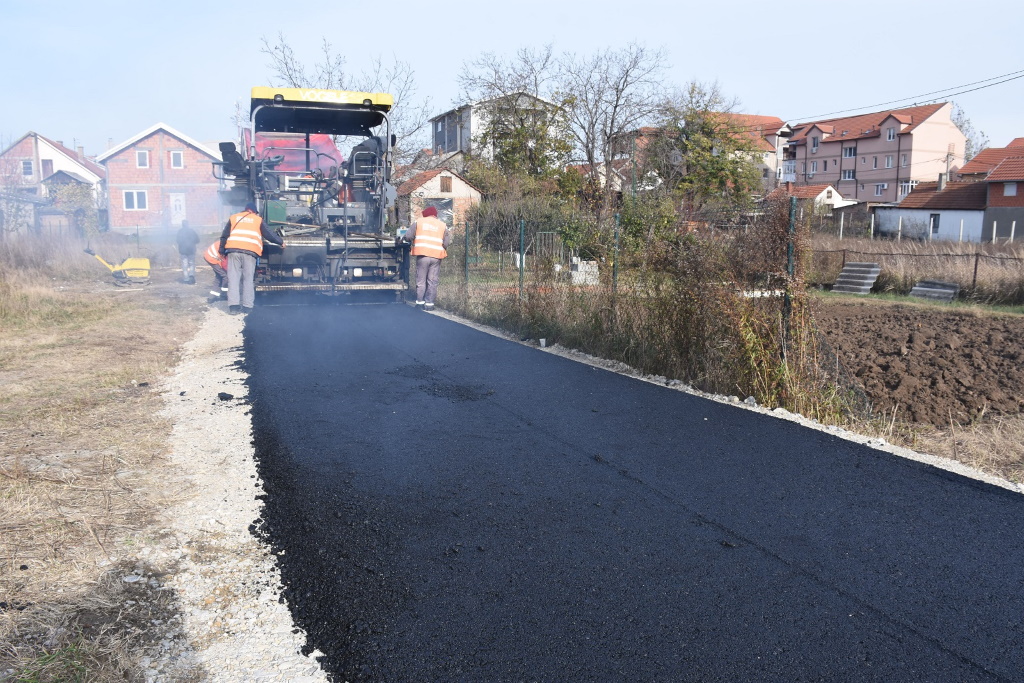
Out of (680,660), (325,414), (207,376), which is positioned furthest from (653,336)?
(680,660)

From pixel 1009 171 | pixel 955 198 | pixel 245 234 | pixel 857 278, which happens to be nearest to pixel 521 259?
pixel 245 234

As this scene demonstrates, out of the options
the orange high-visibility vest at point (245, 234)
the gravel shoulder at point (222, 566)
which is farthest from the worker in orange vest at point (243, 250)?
the gravel shoulder at point (222, 566)

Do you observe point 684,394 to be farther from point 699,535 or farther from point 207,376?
point 207,376

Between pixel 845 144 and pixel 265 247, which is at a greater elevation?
pixel 845 144

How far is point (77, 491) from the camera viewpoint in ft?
15.4

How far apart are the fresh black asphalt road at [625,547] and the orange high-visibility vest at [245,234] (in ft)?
18.8

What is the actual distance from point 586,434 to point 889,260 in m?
19.9

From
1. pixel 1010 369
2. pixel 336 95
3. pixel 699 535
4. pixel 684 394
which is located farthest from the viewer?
pixel 336 95

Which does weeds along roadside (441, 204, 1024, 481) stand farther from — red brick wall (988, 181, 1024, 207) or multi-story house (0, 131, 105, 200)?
multi-story house (0, 131, 105, 200)

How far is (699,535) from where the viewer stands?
4.14m

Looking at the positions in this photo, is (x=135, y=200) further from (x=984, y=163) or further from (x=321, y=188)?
(x=984, y=163)

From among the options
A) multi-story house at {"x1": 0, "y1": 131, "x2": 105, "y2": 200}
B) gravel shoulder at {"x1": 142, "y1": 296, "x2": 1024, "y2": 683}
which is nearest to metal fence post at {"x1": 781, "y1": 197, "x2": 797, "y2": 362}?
gravel shoulder at {"x1": 142, "y1": 296, "x2": 1024, "y2": 683}

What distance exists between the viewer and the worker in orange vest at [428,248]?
525 inches

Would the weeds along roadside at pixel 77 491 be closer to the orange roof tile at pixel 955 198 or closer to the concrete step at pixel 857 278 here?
the concrete step at pixel 857 278
